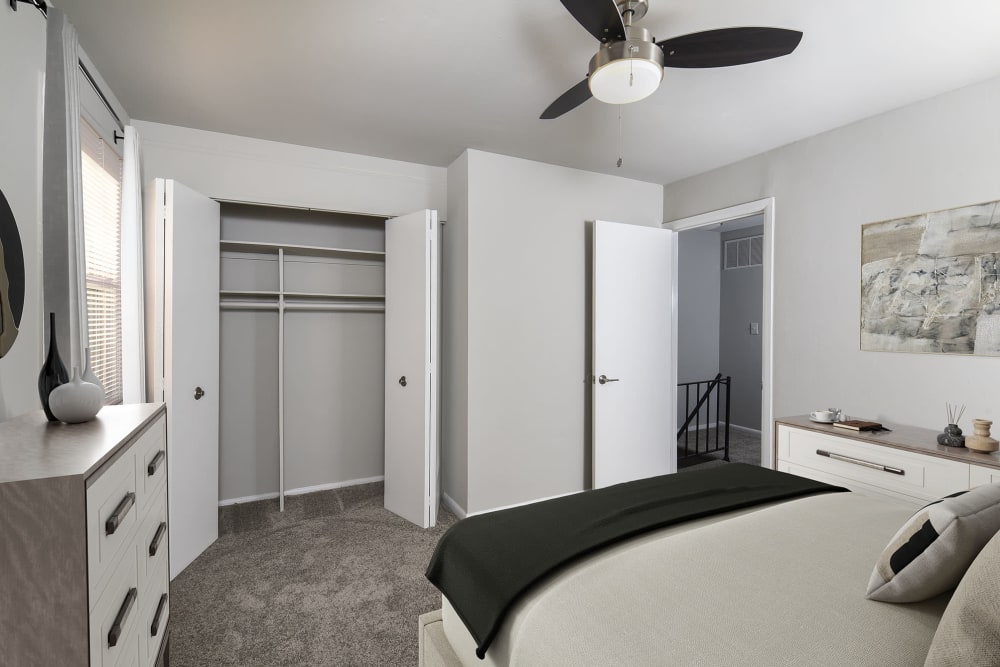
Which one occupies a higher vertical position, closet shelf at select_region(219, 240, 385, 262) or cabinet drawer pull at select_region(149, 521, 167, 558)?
closet shelf at select_region(219, 240, 385, 262)

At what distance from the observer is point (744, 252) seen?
19.6 feet

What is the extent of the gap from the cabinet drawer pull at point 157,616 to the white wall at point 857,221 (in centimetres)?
351

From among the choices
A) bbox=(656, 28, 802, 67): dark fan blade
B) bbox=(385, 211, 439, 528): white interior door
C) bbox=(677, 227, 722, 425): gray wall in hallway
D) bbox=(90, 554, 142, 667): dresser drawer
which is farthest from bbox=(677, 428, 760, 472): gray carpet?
bbox=(90, 554, 142, 667): dresser drawer

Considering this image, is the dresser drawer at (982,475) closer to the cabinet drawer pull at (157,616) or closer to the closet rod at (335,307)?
the cabinet drawer pull at (157,616)

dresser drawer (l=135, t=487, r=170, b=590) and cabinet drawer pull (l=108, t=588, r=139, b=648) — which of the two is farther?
dresser drawer (l=135, t=487, r=170, b=590)

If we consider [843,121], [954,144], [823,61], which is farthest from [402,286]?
[954,144]

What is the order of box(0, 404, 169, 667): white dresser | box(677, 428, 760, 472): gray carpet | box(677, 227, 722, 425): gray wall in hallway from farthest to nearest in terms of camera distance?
box(677, 227, 722, 425): gray wall in hallway, box(677, 428, 760, 472): gray carpet, box(0, 404, 169, 667): white dresser

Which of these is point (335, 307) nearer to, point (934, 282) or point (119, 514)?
point (119, 514)

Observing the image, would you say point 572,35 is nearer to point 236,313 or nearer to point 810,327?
point 810,327

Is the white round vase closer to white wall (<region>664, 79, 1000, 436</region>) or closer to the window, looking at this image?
the window

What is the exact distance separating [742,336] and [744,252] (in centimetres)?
104

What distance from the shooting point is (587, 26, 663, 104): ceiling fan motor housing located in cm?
166

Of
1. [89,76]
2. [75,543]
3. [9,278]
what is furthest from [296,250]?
[75,543]

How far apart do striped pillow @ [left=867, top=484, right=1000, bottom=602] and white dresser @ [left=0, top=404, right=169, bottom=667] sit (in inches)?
66.6
